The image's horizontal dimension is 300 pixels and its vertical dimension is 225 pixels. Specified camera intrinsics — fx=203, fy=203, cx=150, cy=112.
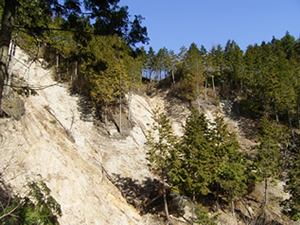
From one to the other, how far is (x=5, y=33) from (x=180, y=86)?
3640cm

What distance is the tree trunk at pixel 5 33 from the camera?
4.94 meters

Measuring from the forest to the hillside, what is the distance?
166 cm

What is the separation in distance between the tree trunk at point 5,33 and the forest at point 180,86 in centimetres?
2

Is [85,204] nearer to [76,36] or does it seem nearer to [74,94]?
[76,36]

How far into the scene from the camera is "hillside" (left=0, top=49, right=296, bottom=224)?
39.5 feet

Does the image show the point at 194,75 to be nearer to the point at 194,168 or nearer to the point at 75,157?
the point at 194,168

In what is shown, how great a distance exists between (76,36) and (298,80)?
4044cm

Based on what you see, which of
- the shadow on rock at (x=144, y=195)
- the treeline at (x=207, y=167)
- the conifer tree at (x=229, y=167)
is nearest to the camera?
the treeline at (x=207, y=167)

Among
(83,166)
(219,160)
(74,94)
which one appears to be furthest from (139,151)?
(74,94)

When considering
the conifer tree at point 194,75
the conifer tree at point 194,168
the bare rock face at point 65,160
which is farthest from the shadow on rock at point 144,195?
the conifer tree at point 194,75

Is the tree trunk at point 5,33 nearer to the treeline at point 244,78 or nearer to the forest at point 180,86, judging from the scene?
the forest at point 180,86

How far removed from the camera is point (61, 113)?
22.3m

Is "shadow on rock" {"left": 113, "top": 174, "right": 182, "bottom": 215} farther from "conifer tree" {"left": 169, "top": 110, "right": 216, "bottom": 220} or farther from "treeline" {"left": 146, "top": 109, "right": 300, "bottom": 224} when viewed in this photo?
"conifer tree" {"left": 169, "top": 110, "right": 216, "bottom": 220}

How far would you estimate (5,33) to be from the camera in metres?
5.09
